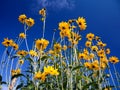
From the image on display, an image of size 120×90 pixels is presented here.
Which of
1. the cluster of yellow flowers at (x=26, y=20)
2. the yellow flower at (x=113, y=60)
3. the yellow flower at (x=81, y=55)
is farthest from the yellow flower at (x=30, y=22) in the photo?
the yellow flower at (x=113, y=60)

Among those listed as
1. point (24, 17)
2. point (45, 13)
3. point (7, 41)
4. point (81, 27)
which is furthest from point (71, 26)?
point (7, 41)

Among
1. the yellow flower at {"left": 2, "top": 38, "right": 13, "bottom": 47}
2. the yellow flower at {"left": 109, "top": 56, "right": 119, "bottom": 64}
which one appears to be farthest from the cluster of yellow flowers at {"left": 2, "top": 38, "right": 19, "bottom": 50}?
the yellow flower at {"left": 109, "top": 56, "right": 119, "bottom": 64}

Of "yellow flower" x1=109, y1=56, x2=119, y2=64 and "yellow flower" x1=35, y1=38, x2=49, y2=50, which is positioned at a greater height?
"yellow flower" x1=109, y1=56, x2=119, y2=64

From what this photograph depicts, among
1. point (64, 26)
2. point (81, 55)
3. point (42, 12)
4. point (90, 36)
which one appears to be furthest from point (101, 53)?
point (42, 12)

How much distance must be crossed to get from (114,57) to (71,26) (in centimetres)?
126

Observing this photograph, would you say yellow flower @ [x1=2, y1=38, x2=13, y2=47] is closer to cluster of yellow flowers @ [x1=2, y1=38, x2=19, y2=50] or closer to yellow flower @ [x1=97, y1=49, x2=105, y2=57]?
cluster of yellow flowers @ [x1=2, y1=38, x2=19, y2=50]

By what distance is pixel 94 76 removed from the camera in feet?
16.1

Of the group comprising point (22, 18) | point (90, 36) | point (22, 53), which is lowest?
point (22, 53)

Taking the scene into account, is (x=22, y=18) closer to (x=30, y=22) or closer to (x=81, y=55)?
(x=30, y=22)

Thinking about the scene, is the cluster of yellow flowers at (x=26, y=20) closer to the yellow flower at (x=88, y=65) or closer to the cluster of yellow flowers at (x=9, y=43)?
the cluster of yellow flowers at (x=9, y=43)

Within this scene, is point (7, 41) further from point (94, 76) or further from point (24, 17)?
point (94, 76)

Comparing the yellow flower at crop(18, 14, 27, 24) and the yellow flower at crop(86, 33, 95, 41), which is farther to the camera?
the yellow flower at crop(86, 33, 95, 41)

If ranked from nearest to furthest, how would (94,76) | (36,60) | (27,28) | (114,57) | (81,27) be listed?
(36,60), (81,27), (27,28), (94,76), (114,57)

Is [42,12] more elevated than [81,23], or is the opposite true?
[42,12]
